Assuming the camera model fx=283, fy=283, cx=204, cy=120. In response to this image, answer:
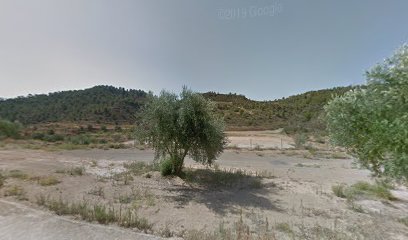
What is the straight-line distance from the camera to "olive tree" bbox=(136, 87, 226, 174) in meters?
14.2

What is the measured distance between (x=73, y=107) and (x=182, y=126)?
9199 centimetres

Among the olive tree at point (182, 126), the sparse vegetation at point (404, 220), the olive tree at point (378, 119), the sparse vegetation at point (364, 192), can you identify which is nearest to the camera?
the olive tree at point (378, 119)

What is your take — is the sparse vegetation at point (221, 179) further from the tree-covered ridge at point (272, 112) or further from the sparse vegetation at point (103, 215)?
the tree-covered ridge at point (272, 112)

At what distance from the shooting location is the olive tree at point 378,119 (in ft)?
16.7

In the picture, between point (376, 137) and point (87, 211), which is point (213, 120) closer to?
point (87, 211)

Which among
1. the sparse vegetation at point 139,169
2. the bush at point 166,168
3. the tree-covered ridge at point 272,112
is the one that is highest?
the tree-covered ridge at point 272,112

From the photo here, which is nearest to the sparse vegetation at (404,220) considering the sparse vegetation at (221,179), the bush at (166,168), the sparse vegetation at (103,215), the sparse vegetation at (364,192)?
the sparse vegetation at (364,192)

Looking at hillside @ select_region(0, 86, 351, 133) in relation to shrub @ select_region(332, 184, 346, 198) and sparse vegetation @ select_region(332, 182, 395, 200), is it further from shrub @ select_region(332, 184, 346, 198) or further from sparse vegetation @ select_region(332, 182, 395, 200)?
shrub @ select_region(332, 184, 346, 198)

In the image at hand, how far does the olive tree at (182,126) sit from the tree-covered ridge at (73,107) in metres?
68.0

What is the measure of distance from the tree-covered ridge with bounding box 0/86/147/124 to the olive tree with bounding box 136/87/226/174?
223ft

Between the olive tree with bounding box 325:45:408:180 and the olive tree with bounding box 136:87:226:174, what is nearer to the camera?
the olive tree with bounding box 325:45:408:180

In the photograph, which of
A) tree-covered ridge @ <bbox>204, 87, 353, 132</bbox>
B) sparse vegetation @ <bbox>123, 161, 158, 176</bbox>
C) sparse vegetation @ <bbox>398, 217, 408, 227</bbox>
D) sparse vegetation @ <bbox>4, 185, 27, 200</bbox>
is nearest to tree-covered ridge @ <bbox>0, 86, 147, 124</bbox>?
tree-covered ridge @ <bbox>204, 87, 353, 132</bbox>

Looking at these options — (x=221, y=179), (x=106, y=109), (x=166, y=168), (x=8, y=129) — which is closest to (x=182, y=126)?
(x=166, y=168)

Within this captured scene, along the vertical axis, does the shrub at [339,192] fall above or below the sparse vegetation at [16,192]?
below
